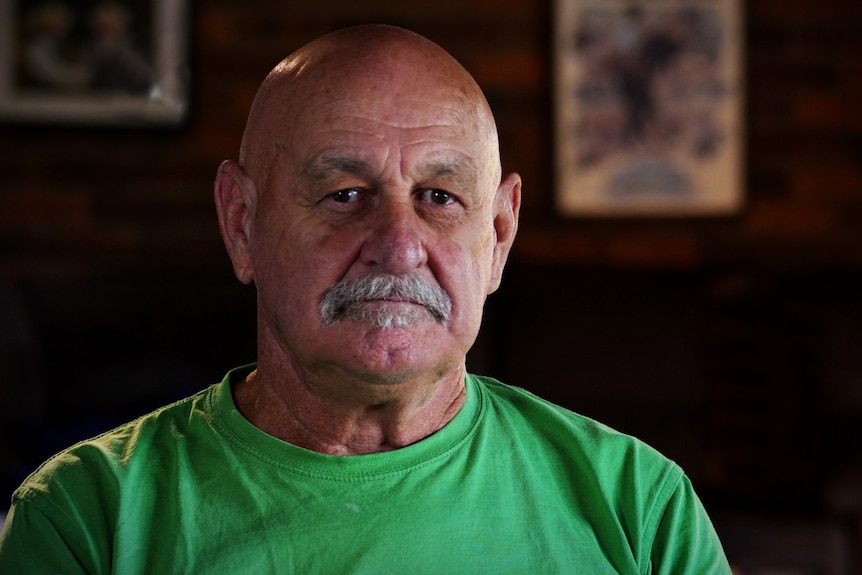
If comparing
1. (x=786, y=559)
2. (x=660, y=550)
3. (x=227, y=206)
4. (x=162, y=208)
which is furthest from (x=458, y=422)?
(x=162, y=208)

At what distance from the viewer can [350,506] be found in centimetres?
112

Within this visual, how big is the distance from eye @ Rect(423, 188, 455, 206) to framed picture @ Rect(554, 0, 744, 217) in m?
2.40

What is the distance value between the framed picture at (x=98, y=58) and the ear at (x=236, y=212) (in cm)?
236

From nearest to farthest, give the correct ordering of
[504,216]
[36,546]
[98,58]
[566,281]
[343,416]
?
[36,546]
[343,416]
[504,216]
[566,281]
[98,58]

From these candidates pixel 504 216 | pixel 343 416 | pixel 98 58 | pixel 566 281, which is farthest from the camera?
pixel 98 58

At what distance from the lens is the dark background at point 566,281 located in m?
2.90

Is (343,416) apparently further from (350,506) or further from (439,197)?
(439,197)

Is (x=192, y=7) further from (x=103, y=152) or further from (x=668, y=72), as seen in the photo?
(x=668, y=72)

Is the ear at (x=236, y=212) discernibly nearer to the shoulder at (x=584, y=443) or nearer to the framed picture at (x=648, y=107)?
the shoulder at (x=584, y=443)

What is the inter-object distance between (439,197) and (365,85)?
0.44ft

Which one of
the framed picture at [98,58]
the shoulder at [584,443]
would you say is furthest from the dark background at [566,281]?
the shoulder at [584,443]

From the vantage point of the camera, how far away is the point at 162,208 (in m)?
3.55

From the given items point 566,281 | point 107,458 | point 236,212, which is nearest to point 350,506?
point 107,458

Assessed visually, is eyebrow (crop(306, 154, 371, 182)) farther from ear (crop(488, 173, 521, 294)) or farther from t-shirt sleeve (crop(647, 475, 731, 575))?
t-shirt sleeve (crop(647, 475, 731, 575))
